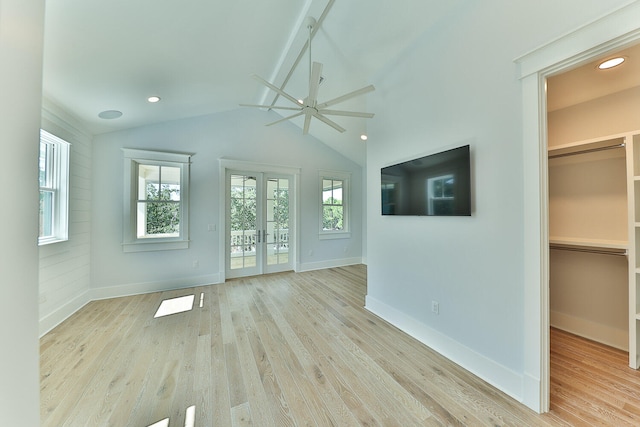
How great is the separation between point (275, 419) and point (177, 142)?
439cm

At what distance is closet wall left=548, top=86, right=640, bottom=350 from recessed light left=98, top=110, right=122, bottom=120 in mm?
5420

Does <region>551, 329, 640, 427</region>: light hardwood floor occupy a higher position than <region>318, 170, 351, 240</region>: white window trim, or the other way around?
<region>318, 170, 351, 240</region>: white window trim

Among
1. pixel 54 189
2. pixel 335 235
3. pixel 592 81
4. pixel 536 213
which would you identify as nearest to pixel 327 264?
pixel 335 235

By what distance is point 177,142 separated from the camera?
4297mm

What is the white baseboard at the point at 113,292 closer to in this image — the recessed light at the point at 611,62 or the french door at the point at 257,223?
the french door at the point at 257,223

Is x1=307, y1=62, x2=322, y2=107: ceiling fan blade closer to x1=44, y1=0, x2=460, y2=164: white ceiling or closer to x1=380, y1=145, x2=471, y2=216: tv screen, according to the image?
x1=44, y1=0, x2=460, y2=164: white ceiling

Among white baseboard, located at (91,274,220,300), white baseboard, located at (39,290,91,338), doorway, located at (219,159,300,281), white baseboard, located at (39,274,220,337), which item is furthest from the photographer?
doorway, located at (219,159,300,281)

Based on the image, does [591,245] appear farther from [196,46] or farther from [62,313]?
[62,313]

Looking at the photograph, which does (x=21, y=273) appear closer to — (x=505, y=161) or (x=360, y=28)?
(x=505, y=161)

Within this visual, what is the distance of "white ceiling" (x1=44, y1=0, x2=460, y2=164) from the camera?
6.56 ft

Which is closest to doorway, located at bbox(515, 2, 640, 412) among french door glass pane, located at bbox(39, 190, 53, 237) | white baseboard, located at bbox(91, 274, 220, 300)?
white baseboard, located at bbox(91, 274, 220, 300)

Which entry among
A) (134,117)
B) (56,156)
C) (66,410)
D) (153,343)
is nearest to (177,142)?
(134,117)

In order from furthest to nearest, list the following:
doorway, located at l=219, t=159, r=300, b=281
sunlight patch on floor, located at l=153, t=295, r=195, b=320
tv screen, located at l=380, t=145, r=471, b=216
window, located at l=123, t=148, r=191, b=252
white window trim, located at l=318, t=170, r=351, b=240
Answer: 1. white window trim, located at l=318, t=170, r=351, b=240
2. doorway, located at l=219, t=159, r=300, b=281
3. window, located at l=123, t=148, r=191, b=252
4. sunlight patch on floor, located at l=153, t=295, r=195, b=320
5. tv screen, located at l=380, t=145, r=471, b=216

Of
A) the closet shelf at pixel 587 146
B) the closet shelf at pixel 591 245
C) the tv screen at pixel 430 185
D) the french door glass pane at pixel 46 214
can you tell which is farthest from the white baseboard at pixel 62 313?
the closet shelf at pixel 587 146
